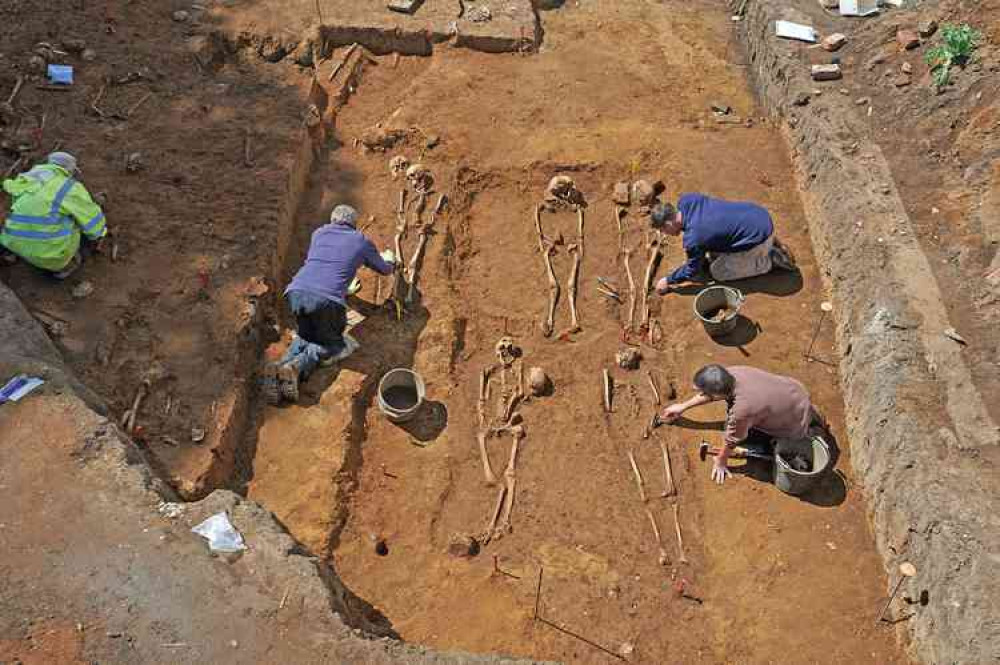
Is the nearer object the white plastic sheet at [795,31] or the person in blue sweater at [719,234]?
the person in blue sweater at [719,234]

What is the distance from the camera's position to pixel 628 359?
7543 millimetres

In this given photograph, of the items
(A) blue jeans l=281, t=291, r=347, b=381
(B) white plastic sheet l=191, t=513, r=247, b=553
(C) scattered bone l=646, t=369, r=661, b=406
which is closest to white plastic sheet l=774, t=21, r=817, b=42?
(C) scattered bone l=646, t=369, r=661, b=406

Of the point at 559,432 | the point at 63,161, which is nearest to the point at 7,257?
the point at 63,161

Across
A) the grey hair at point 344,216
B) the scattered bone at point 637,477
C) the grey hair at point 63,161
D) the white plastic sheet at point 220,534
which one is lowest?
the scattered bone at point 637,477

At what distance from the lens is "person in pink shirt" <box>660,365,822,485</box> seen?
6.22 meters

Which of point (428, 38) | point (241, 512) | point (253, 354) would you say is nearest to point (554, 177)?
point (428, 38)

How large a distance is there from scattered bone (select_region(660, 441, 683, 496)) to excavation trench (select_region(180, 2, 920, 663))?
8 centimetres

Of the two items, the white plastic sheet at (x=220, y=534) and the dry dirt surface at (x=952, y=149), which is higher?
the dry dirt surface at (x=952, y=149)

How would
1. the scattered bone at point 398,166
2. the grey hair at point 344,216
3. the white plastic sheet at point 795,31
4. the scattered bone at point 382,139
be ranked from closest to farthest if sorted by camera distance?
the grey hair at point 344,216, the scattered bone at point 398,166, the scattered bone at point 382,139, the white plastic sheet at point 795,31

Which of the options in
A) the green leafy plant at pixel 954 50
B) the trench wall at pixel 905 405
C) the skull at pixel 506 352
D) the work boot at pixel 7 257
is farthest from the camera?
the green leafy plant at pixel 954 50

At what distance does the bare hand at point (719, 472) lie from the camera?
6.67 meters

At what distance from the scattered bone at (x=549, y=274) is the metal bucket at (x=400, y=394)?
1513 mm

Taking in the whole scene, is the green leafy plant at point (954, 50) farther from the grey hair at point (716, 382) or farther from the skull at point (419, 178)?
the skull at point (419, 178)

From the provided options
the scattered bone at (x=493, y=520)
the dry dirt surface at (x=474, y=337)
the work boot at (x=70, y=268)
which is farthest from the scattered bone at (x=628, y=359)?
the work boot at (x=70, y=268)
